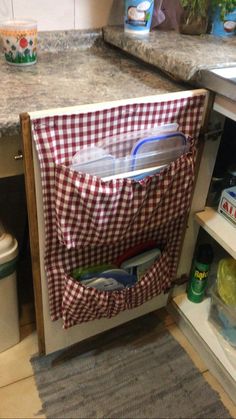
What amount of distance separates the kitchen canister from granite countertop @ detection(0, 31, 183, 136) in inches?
3.8

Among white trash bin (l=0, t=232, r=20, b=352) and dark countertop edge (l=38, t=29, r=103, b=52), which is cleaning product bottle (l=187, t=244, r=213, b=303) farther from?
dark countertop edge (l=38, t=29, r=103, b=52)

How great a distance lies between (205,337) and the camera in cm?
128

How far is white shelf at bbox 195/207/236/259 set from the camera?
110 cm

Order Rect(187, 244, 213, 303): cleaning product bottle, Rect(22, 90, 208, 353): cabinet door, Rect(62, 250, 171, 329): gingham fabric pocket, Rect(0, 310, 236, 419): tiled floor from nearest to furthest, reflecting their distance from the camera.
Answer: Rect(22, 90, 208, 353): cabinet door
Rect(62, 250, 171, 329): gingham fabric pocket
Rect(0, 310, 236, 419): tiled floor
Rect(187, 244, 213, 303): cleaning product bottle

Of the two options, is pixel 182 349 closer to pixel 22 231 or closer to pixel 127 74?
pixel 22 231

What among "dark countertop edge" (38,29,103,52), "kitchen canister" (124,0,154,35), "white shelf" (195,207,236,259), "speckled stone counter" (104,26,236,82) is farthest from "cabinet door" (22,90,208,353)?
"dark countertop edge" (38,29,103,52)

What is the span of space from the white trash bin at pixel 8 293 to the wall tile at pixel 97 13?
770 mm

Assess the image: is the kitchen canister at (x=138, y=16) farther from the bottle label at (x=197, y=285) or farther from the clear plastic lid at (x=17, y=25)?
the bottle label at (x=197, y=285)

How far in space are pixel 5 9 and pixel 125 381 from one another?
1.22m

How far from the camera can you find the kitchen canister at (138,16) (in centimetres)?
114

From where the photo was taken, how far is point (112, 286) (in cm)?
107

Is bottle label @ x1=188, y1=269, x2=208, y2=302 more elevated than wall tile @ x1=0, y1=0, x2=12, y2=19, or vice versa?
wall tile @ x1=0, y1=0, x2=12, y2=19

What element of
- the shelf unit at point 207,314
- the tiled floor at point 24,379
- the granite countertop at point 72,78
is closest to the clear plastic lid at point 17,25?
the granite countertop at point 72,78

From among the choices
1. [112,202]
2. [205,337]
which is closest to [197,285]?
[205,337]
